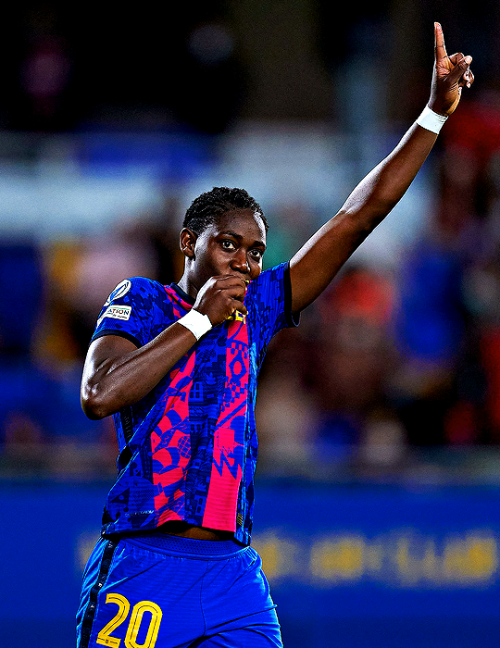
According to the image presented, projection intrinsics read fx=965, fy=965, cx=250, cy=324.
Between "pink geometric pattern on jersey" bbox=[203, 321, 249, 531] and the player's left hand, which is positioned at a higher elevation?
the player's left hand

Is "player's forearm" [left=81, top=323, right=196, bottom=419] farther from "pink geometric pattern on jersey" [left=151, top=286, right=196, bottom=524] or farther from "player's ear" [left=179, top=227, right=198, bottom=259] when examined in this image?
"player's ear" [left=179, top=227, right=198, bottom=259]

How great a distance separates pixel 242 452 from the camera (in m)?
3.20

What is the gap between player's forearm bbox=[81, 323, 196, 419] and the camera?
295cm

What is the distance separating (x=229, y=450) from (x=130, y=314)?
22.0 inches

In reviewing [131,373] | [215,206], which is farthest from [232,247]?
[131,373]

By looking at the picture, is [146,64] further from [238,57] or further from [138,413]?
[138,413]

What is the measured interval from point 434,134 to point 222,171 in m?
4.57

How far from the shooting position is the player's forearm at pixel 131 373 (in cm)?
295

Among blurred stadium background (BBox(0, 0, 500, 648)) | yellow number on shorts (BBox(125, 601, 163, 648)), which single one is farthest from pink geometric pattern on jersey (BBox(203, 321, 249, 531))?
blurred stadium background (BBox(0, 0, 500, 648))

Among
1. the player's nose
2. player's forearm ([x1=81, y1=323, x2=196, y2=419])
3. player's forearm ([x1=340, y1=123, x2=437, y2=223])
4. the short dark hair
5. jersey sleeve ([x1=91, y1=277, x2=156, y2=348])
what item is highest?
player's forearm ([x1=340, y1=123, x2=437, y2=223])

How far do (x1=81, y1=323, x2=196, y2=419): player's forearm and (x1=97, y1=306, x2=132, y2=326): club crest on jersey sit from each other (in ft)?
0.61

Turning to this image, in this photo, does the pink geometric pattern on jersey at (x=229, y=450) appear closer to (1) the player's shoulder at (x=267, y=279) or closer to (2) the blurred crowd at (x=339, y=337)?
(1) the player's shoulder at (x=267, y=279)

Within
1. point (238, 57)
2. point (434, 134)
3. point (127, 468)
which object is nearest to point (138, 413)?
point (127, 468)

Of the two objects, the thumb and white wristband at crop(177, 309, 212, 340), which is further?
the thumb
